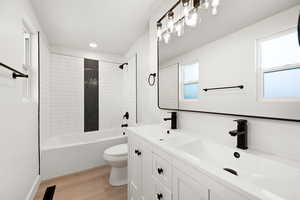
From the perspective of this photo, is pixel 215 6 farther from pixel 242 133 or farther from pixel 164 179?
pixel 164 179

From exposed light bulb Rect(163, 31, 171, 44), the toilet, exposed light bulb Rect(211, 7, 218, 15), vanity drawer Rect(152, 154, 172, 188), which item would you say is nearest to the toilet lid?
the toilet

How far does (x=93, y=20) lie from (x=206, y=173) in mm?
2346

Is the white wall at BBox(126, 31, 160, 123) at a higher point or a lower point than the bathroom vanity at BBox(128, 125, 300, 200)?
higher

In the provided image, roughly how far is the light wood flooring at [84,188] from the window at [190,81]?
5.09 feet

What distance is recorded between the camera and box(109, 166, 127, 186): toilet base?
1.99 meters

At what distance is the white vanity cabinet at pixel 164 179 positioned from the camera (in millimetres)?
607

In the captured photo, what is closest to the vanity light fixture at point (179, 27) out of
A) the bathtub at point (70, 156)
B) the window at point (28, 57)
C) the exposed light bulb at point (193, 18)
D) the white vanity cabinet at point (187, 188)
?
the exposed light bulb at point (193, 18)

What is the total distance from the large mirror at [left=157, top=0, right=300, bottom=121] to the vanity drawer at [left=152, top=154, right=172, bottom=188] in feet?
1.87

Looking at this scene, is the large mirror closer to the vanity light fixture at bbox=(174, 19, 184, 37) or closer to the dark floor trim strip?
the vanity light fixture at bbox=(174, 19, 184, 37)

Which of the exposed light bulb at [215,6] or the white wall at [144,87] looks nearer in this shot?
the exposed light bulb at [215,6]

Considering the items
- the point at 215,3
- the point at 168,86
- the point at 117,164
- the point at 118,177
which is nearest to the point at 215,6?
the point at 215,3

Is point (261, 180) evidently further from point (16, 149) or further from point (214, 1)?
point (16, 149)

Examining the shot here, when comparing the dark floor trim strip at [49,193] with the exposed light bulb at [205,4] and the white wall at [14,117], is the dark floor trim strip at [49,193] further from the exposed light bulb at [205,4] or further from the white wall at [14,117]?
the exposed light bulb at [205,4]

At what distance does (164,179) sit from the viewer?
928 millimetres
